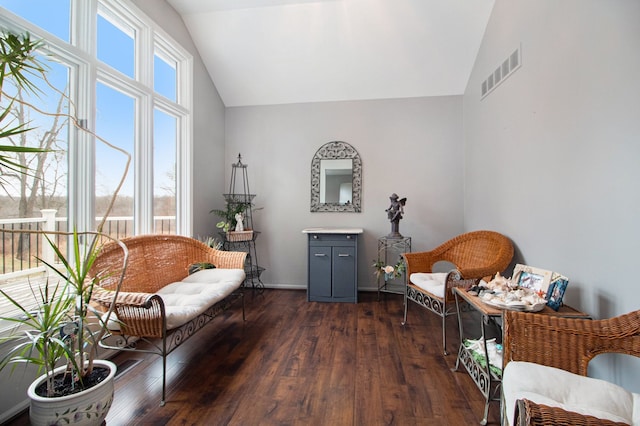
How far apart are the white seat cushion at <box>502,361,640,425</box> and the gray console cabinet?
2.21 metres

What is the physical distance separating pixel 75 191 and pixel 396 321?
9.76 feet

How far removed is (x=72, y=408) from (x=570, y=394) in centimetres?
207

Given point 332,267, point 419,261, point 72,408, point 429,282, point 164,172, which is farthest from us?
point 332,267

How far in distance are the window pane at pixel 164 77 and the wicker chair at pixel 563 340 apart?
11.6 feet

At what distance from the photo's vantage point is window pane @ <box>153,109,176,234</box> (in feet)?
9.22

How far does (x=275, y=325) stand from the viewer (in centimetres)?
265

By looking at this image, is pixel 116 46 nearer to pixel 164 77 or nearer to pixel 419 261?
pixel 164 77

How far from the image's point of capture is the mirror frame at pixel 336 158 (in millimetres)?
3742

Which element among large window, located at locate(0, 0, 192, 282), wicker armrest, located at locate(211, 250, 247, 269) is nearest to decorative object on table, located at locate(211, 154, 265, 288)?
Answer: large window, located at locate(0, 0, 192, 282)

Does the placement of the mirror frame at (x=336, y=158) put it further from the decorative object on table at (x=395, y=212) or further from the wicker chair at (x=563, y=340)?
the wicker chair at (x=563, y=340)

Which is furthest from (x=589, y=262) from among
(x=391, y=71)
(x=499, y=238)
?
(x=391, y=71)

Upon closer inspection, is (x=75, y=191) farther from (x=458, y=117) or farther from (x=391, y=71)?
(x=458, y=117)

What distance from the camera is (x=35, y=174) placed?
69.3 inches

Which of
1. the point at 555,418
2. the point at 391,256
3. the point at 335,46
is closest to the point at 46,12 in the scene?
the point at 335,46
